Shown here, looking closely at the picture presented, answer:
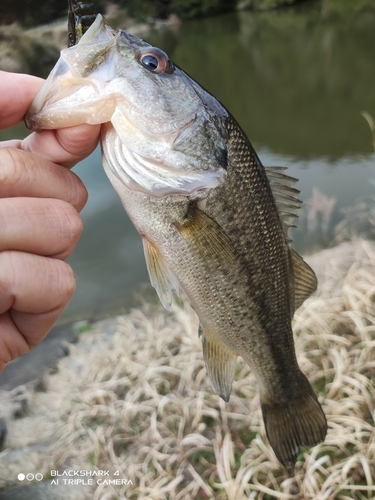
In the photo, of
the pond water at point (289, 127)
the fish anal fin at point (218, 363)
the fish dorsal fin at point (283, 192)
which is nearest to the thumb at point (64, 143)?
the fish dorsal fin at point (283, 192)

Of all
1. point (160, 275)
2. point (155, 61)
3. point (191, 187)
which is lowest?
point (160, 275)

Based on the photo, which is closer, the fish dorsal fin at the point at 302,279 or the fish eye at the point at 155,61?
the fish eye at the point at 155,61

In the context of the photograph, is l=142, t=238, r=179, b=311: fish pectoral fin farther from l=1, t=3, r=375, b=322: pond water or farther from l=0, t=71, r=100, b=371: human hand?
l=1, t=3, r=375, b=322: pond water

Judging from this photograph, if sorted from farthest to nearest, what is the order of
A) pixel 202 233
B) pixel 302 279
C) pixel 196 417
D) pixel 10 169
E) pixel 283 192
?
pixel 196 417, pixel 302 279, pixel 283 192, pixel 202 233, pixel 10 169

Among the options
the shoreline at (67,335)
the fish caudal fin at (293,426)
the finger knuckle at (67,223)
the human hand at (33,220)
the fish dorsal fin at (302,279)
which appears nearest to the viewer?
the human hand at (33,220)

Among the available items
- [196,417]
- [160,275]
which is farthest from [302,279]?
[196,417]

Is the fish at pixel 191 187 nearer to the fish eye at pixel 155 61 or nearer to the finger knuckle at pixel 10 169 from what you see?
the fish eye at pixel 155 61

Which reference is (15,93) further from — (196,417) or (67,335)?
(67,335)
